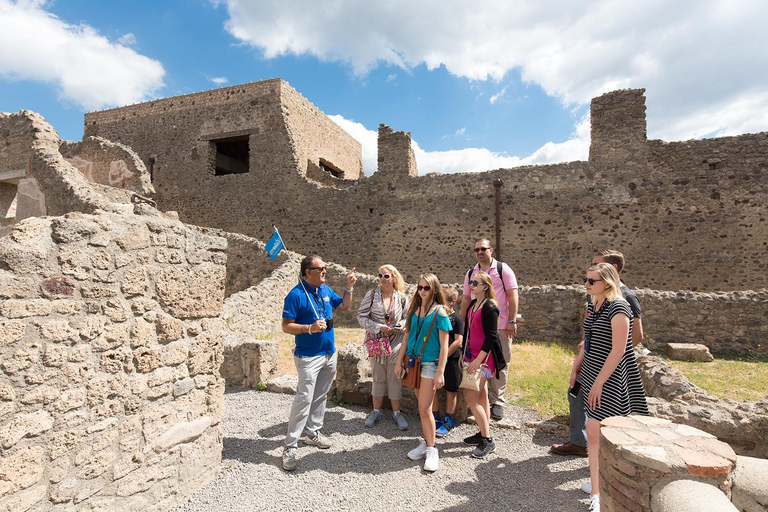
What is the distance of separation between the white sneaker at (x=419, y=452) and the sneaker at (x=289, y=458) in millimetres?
1097

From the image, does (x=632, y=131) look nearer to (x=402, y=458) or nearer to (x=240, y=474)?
(x=402, y=458)

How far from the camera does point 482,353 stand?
4.05 m

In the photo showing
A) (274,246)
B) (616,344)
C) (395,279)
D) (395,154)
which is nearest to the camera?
(616,344)

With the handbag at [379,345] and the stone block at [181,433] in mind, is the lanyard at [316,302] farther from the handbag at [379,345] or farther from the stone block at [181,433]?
the stone block at [181,433]

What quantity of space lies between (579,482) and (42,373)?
4.13 meters

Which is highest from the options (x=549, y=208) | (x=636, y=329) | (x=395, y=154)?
(x=395, y=154)

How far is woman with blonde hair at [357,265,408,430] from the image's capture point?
488 centimetres

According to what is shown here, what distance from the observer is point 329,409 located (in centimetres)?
541

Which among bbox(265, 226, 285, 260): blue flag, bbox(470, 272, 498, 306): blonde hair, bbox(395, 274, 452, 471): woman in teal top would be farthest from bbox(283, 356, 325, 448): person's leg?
bbox(265, 226, 285, 260): blue flag

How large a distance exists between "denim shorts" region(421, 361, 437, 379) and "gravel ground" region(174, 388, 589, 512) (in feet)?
2.65

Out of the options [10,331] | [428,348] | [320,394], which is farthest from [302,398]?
[10,331]

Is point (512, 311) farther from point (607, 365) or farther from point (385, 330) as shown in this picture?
point (607, 365)

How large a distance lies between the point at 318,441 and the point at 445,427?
1.41m

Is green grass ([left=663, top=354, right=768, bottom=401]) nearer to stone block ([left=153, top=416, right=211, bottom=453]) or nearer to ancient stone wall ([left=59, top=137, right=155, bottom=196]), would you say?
stone block ([left=153, top=416, right=211, bottom=453])
